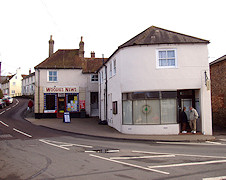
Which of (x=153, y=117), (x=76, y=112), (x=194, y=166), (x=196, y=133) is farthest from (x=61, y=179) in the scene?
(x=76, y=112)

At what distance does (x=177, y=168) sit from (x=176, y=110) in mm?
9936

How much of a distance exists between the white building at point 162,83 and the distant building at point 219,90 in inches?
202

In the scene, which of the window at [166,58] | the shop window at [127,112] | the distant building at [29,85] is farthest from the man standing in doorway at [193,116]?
the distant building at [29,85]

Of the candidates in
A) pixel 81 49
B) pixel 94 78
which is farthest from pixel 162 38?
pixel 81 49

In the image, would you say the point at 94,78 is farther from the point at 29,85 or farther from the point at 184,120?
the point at 29,85

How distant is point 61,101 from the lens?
99.9 feet

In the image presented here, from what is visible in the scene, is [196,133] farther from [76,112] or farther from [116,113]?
[76,112]

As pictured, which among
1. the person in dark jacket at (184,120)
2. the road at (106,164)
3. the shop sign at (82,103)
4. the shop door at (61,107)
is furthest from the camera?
the shop sign at (82,103)

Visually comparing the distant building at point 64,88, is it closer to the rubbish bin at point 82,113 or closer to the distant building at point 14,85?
the rubbish bin at point 82,113

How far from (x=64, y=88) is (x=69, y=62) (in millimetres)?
3455

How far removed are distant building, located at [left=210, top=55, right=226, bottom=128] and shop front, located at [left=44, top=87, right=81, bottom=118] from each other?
14875 millimetres

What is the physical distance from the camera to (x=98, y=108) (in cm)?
3170

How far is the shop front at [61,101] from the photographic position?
98.4 ft

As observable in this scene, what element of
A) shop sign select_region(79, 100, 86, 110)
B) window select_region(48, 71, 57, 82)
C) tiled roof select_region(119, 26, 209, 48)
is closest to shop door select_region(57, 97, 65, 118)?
shop sign select_region(79, 100, 86, 110)
